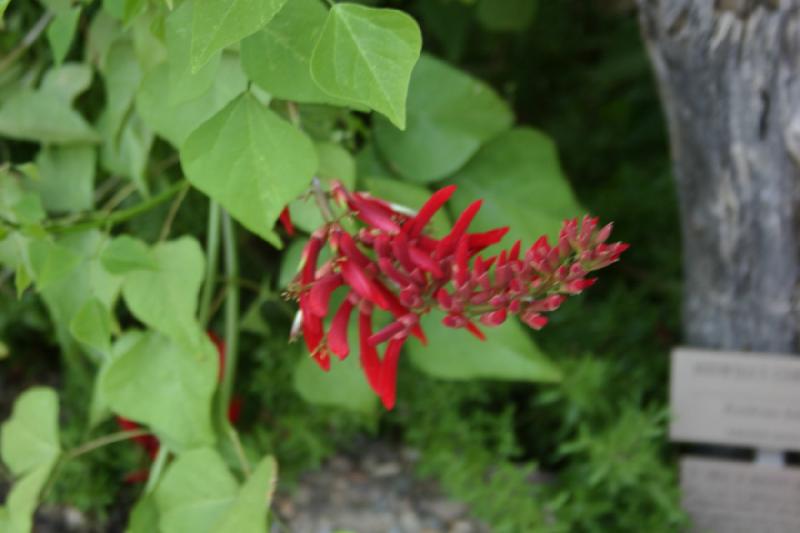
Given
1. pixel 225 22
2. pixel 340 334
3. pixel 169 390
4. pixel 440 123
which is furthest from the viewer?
pixel 440 123

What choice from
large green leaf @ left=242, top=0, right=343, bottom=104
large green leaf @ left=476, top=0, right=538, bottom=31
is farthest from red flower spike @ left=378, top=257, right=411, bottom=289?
large green leaf @ left=476, top=0, right=538, bottom=31

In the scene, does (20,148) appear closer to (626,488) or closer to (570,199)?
(570,199)

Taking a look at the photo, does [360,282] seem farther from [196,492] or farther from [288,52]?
[196,492]

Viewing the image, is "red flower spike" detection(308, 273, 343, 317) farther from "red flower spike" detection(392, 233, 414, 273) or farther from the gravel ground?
the gravel ground

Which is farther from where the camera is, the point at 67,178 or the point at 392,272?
the point at 67,178

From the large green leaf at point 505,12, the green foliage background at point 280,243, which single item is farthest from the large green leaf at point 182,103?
the large green leaf at point 505,12

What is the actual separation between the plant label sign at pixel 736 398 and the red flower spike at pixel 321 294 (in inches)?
22.5

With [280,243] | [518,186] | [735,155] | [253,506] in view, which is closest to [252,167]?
[280,243]

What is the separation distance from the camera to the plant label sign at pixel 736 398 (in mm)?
1044

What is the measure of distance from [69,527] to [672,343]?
0.81 metres

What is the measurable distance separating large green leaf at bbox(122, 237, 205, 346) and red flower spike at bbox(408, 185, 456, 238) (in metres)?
0.25

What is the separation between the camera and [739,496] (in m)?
1.09

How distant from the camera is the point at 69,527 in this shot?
1.16 m

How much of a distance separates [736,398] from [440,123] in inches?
17.9
